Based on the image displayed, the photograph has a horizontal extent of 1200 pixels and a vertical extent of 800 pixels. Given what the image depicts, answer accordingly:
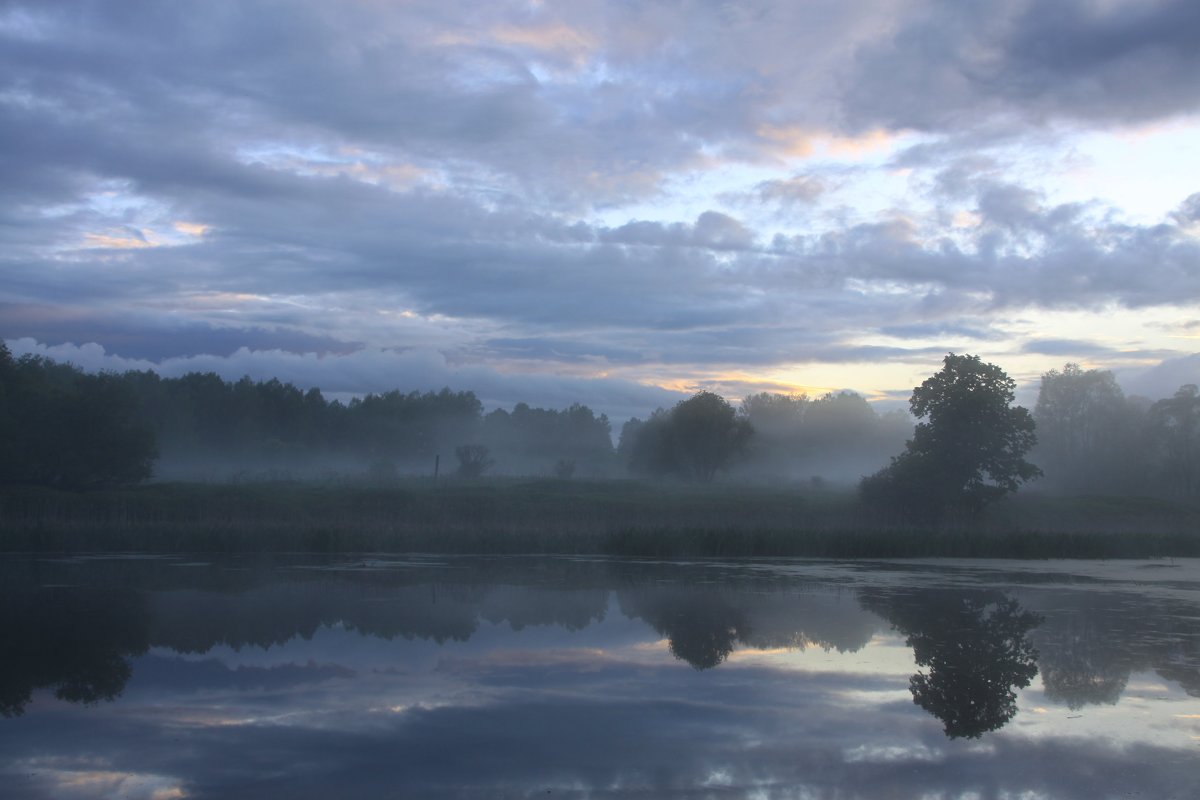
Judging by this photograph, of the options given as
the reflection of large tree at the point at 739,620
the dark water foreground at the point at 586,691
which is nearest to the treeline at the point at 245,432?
the dark water foreground at the point at 586,691

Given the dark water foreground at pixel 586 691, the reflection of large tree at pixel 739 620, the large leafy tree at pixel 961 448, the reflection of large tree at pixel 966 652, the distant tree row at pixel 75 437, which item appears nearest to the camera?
the dark water foreground at pixel 586 691

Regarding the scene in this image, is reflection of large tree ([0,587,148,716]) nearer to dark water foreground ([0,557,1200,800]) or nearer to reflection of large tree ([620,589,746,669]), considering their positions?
dark water foreground ([0,557,1200,800])

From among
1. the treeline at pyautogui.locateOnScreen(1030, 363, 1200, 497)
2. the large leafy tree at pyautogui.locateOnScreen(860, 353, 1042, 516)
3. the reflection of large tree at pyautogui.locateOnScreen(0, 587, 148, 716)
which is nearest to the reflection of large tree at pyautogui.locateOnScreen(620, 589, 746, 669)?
the reflection of large tree at pyautogui.locateOnScreen(0, 587, 148, 716)

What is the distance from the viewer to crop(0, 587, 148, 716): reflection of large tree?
967cm

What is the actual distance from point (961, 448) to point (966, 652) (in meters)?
33.9

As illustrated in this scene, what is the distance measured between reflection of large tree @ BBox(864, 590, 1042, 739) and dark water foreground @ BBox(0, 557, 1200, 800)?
0.20 ft

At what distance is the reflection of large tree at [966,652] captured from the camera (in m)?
9.29

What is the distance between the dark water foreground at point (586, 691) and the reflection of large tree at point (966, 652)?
6 centimetres

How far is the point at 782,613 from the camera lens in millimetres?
15500

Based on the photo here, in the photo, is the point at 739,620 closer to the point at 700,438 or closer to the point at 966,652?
the point at 966,652

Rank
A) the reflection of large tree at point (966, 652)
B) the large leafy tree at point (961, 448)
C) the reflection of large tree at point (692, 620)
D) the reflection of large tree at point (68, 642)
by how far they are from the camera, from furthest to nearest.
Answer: the large leafy tree at point (961, 448)
the reflection of large tree at point (692, 620)
the reflection of large tree at point (68, 642)
the reflection of large tree at point (966, 652)

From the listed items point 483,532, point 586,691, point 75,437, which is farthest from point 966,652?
point 75,437

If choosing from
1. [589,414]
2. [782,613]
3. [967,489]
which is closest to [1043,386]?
[967,489]

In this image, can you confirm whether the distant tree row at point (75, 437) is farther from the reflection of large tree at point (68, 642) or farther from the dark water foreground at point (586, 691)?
the reflection of large tree at point (68, 642)
